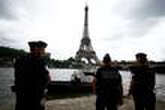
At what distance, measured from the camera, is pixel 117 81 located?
504 centimetres

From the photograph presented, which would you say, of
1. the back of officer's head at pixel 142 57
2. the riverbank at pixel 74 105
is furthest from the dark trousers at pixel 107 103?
the riverbank at pixel 74 105

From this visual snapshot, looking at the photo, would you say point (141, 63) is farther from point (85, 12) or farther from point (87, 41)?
point (85, 12)

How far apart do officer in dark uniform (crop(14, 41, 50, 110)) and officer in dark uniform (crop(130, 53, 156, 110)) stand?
2.76m

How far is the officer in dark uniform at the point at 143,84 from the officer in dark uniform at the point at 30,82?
2.76 metres

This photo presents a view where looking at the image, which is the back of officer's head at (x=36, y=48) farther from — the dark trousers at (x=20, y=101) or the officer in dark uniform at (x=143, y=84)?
the officer in dark uniform at (x=143, y=84)

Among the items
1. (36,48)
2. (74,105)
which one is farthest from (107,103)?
(74,105)

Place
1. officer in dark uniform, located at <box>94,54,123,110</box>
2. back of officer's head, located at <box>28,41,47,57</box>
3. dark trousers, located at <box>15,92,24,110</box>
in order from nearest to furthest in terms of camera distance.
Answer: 1. dark trousers, located at <box>15,92,24,110</box>
2. back of officer's head, located at <box>28,41,47,57</box>
3. officer in dark uniform, located at <box>94,54,123,110</box>

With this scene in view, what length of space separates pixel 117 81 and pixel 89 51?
2322 inches

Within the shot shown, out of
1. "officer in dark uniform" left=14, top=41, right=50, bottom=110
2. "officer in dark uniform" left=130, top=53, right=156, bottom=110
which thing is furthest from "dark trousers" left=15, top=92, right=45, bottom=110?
"officer in dark uniform" left=130, top=53, right=156, bottom=110

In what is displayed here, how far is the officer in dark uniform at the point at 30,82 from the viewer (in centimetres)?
372

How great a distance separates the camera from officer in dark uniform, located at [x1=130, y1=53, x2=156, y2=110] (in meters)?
5.21

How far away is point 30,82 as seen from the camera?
377cm

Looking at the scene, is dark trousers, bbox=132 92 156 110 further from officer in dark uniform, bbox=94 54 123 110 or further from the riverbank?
the riverbank

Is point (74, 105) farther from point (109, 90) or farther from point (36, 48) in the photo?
point (36, 48)
